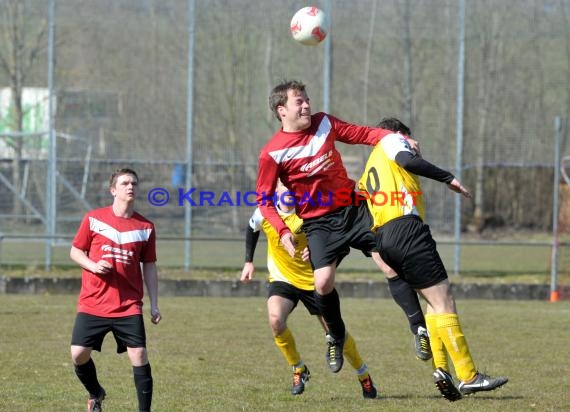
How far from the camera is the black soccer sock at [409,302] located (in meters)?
7.54

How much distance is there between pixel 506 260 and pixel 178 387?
37.6ft

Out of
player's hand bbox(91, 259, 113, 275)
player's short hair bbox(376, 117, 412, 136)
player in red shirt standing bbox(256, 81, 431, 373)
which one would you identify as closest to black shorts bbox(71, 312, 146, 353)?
player's hand bbox(91, 259, 113, 275)

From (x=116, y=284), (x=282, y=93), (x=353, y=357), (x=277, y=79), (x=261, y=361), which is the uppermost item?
(x=277, y=79)

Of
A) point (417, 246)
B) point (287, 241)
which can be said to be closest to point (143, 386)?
point (287, 241)

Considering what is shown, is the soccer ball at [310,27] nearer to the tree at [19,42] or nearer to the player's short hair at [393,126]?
the player's short hair at [393,126]

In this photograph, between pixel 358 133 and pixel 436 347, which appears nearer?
pixel 436 347

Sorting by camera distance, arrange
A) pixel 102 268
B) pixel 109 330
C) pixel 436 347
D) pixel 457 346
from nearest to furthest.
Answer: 1. pixel 102 268
2. pixel 109 330
3. pixel 457 346
4. pixel 436 347

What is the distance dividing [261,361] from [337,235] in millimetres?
2595

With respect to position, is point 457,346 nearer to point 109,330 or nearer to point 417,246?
point 417,246

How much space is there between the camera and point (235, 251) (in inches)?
700

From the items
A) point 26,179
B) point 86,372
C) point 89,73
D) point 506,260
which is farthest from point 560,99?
point 86,372

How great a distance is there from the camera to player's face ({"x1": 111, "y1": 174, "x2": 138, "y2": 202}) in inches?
254

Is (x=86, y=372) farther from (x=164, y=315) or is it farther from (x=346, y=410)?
(x=164, y=315)

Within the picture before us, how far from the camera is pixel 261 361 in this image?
9578mm
